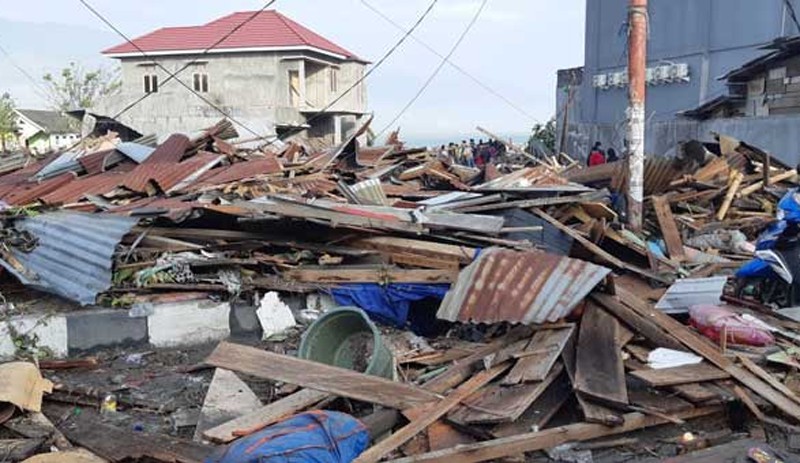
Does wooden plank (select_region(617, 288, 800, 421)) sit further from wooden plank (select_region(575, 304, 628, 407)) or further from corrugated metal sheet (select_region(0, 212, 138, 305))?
corrugated metal sheet (select_region(0, 212, 138, 305))

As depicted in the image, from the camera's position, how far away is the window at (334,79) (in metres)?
36.0

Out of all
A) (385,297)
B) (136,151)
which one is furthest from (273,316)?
(136,151)

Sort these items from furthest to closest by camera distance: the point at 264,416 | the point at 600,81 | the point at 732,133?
the point at 600,81 < the point at 732,133 < the point at 264,416

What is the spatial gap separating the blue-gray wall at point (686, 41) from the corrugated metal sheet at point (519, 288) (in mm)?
17070

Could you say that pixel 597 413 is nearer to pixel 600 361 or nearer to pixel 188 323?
pixel 600 361

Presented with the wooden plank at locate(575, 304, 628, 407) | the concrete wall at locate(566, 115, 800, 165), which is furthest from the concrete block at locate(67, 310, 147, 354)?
the concrete wall at locate(566, 115, 800, 165)

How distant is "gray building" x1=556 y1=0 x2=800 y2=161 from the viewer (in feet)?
71.2

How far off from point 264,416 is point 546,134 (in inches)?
1075

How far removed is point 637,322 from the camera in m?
5.66

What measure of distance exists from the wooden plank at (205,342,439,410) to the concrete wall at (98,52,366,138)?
27446 mm

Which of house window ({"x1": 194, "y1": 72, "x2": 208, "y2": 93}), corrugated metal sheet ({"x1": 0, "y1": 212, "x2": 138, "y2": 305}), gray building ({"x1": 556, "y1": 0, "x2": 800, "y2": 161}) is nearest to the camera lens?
corrugated metal sheet ({"x1": 0, "y1": 212, "x2": 138, "y2": 305})

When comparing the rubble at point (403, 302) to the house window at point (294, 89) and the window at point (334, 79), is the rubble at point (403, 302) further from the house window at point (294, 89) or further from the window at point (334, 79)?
the window at point (334, 79)

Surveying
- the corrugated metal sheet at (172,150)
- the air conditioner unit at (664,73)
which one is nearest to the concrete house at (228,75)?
the air conditioner unit at (664,73)

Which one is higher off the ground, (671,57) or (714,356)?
A: (671,57)
